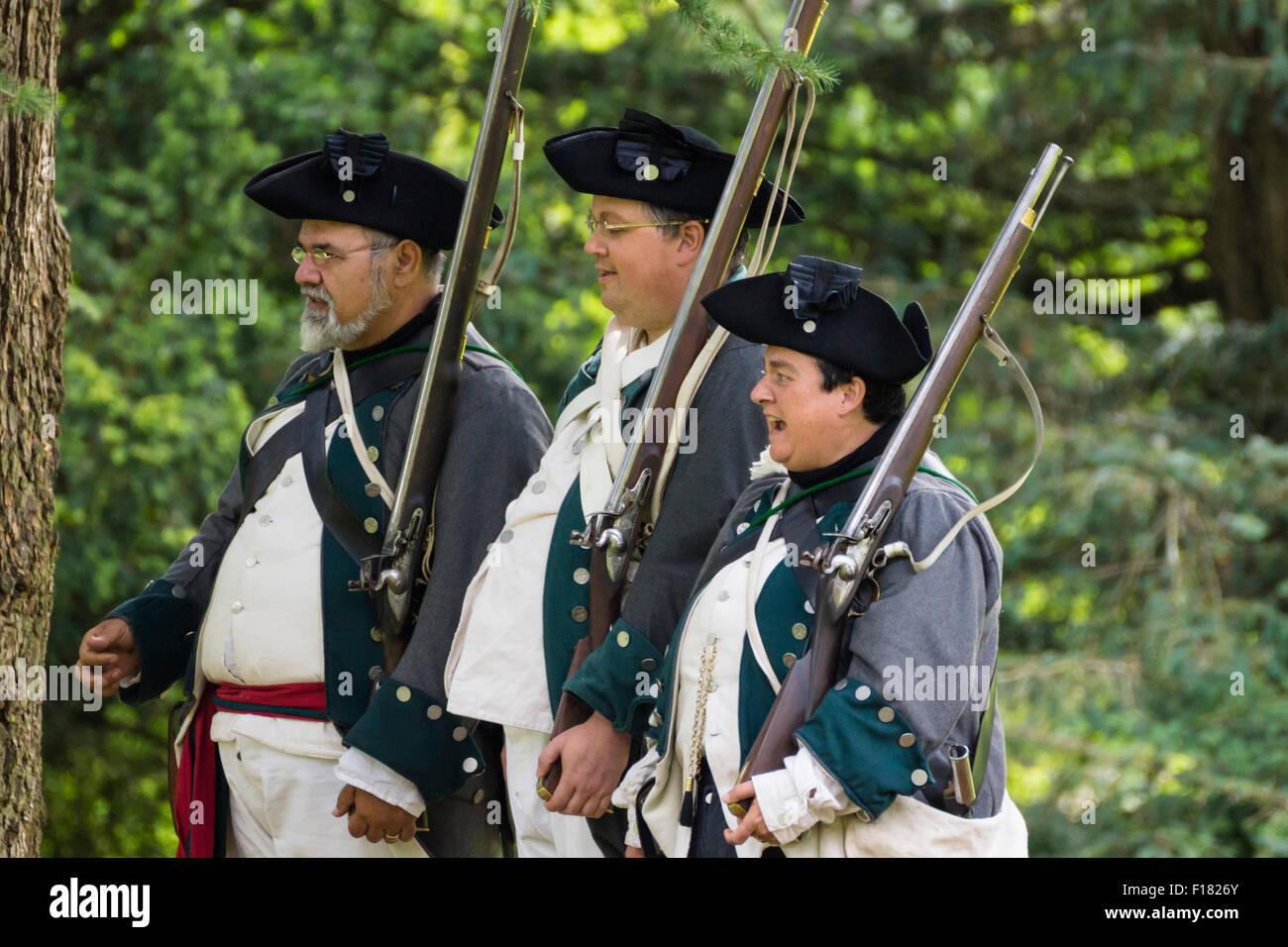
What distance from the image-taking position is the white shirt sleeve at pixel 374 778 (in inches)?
136

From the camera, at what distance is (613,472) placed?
3.39m

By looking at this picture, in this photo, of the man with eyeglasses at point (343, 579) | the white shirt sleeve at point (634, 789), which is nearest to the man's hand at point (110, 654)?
the man with eyeglasses at point (343, 579)

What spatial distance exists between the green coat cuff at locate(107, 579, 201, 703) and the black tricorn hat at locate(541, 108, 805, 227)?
4.71ft

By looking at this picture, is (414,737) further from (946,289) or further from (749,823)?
(946,289)

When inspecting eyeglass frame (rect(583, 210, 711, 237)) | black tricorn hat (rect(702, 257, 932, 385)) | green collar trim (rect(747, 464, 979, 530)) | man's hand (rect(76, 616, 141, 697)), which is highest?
eyeglass frame (rect(583, 210, 711, 237))

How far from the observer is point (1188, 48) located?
8078 mm

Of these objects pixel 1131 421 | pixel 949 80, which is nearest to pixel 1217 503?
pixel 1131 421

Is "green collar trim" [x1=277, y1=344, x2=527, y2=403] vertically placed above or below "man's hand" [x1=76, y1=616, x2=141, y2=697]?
above

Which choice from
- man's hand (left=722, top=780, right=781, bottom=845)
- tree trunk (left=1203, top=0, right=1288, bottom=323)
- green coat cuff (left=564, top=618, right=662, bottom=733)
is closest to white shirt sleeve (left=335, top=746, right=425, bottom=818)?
green coat cuff (left=564, top=618, right=662, bottom=733)

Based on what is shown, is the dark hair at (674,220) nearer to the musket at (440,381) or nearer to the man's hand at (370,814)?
the musket at (440,381)

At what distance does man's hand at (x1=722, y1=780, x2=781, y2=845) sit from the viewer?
2688mm

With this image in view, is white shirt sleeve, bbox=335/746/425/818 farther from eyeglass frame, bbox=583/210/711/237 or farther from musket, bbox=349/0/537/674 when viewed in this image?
eyeglass frame, bbox=583/210/711/237

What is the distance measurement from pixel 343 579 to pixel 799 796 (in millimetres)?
1375

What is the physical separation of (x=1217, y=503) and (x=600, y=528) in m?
5.66
